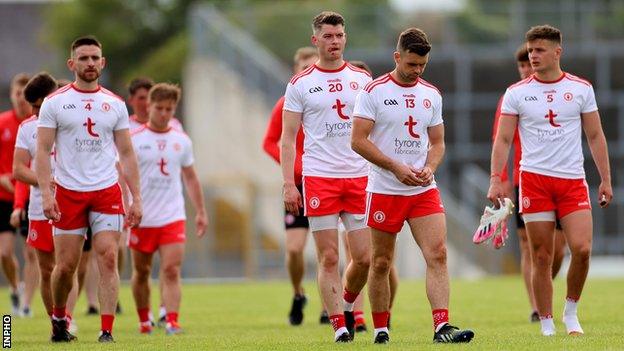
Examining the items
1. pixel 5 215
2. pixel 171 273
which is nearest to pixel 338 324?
pixel 171 273

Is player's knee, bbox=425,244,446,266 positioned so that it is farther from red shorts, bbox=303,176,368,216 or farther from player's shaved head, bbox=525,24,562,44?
player's shaved head, bbox=525,24,562,44

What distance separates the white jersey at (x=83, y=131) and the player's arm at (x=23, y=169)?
3.14 feet

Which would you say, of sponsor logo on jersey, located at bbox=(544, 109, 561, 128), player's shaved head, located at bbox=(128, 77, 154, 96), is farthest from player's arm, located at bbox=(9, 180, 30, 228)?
sponsor logo on jersey, located at bbox=(544, 109, 561, 128)

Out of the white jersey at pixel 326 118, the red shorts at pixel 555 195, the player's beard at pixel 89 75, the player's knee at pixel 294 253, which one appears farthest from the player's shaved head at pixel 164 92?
the red shorts at pixel 555 195

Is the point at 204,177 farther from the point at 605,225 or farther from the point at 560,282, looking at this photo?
the point at 560,282

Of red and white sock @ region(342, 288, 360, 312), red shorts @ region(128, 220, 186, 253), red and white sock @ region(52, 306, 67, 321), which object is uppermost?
red shorts @ region(128, 220, 186, 253)

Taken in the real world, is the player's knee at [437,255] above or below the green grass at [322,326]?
above

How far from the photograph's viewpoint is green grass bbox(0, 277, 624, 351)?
520 inches

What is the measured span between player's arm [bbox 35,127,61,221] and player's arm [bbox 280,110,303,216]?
1.94 meters

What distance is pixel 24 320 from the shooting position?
18531mm

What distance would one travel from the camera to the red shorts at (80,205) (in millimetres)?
14242

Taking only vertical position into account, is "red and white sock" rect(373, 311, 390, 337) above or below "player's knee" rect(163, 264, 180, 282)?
below

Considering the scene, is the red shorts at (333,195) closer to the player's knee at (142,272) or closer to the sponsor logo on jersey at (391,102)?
the sponsor logo on jersey at (391,102)

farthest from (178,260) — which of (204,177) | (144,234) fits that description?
(204,177)
